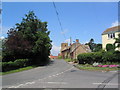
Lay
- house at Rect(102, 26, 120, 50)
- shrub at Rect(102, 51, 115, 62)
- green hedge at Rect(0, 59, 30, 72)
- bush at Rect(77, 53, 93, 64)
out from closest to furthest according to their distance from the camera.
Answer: green hedge at Rect(0, 59, 30, 72)
shrub at Rect(102, 51, 115, 62)
bush at Rect(77, 53, 93, 64)
house at Rect(102, 26, 120, 50)

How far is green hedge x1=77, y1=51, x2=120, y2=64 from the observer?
3102 centimetres

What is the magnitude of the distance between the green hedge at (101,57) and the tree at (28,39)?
806 centimetres

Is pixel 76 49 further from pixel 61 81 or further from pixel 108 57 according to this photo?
pixel 61 81

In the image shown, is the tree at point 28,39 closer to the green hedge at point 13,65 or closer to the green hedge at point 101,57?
the green hedge at point 13,65

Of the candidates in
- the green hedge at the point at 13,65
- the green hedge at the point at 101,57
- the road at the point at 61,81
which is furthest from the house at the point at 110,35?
the road at the point at 61,81

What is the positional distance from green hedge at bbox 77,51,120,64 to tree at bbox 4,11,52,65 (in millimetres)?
8060

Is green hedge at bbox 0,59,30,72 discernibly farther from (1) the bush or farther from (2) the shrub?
(2) the shrub

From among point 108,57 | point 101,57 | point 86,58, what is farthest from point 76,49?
Result: point 108,57

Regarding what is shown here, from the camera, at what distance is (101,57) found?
34000 millimetres

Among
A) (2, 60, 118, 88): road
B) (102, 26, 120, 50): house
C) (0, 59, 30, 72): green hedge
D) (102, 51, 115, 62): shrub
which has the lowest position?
(2, 60, 118, 88): road

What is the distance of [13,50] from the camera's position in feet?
103

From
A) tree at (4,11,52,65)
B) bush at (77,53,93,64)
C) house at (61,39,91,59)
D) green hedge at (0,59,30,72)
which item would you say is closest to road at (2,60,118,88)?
green hedge at (0,59,30,72)

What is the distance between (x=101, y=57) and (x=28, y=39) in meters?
14.7

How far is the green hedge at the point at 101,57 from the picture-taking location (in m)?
31.0
